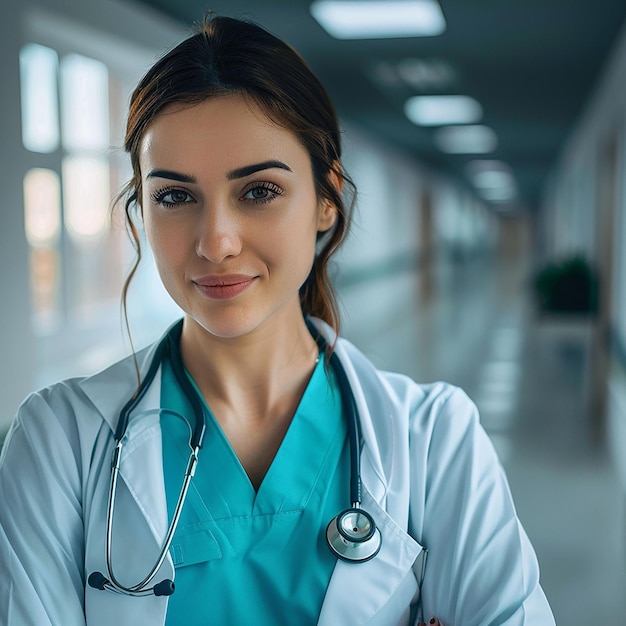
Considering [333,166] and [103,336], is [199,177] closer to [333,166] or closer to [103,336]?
[333,166]

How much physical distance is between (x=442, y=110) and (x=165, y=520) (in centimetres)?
1073

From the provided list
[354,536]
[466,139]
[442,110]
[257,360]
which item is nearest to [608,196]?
[442,110]

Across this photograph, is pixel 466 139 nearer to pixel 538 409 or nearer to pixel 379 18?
pixel 379 18

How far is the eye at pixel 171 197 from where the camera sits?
114cm

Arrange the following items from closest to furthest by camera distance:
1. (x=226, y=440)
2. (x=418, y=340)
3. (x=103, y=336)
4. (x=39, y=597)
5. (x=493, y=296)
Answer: (x=39, y=597)
(x=226, y=440)
(x=103, y=336)
(x=418, y=340)
(x=493, y=296)

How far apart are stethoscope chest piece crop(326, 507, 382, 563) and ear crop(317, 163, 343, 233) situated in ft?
1.44

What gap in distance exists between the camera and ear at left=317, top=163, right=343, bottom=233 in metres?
1.27

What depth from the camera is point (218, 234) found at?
3.61 ft

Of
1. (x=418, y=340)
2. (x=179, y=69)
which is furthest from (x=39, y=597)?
(x=418, y=340)

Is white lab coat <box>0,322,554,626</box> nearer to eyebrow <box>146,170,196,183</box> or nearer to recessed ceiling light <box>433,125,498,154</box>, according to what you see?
eyebrow <box>146,170,196,183</box>

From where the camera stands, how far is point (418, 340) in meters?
8.80

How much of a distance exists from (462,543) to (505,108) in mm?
10370

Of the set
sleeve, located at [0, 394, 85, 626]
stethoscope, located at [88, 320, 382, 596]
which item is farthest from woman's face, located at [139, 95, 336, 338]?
sleeve, located at [0, 394, 85, 626]

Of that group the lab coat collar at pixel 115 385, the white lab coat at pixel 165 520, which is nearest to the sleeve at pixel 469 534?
the white lab coat at pixel 165 520
